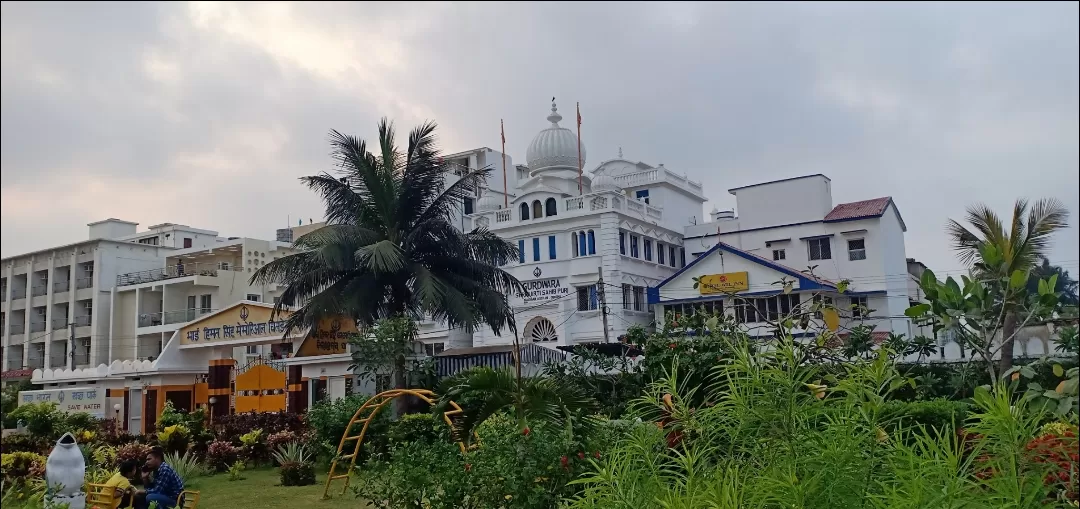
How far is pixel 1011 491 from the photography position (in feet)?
13.6

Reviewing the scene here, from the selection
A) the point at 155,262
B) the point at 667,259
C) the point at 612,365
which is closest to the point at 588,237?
the point at 667,259

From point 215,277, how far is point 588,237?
19.5m

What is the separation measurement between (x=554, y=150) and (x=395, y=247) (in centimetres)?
2329

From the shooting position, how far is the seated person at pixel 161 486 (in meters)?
10.1

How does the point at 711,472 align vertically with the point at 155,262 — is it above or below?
below

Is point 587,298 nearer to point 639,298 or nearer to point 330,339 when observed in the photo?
point 639,298

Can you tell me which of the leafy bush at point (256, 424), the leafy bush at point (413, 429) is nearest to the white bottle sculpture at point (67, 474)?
the leafy bush at point (413, 429)

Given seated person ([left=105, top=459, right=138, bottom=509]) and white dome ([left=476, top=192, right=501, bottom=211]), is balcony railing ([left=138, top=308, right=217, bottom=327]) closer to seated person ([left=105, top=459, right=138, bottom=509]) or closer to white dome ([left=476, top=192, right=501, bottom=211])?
white dome ([left=476, top=192, right=501, bottom=211])

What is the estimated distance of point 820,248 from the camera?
34.7 meters

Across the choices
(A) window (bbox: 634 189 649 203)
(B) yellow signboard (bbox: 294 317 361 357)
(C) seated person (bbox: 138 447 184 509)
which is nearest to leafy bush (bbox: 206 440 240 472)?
(B) yellow signboard (bbox: 294 317 361 357)

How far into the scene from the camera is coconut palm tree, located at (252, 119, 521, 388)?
18422mm

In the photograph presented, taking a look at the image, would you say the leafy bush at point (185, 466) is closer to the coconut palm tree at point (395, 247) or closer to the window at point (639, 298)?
the coconut palm tree at point (395, 247)

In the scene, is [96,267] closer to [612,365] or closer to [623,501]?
[612,365]

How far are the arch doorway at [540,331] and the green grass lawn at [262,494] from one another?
19622 millimetres
